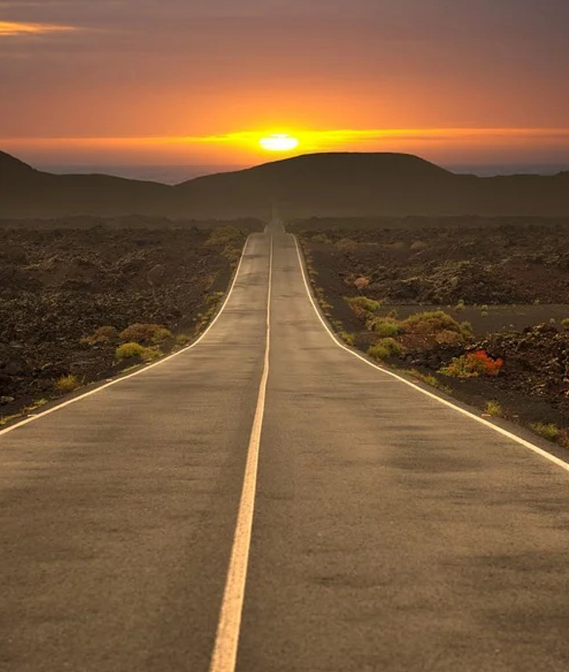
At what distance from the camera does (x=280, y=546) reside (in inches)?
353

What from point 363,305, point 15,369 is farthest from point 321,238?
point 15,369

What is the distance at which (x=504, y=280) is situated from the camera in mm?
88500

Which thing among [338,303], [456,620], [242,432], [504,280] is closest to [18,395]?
[242,432]

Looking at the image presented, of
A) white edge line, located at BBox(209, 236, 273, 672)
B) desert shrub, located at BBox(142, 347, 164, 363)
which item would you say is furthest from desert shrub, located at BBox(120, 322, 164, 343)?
white edge line, located at BBox(209, 236, 273, 672)

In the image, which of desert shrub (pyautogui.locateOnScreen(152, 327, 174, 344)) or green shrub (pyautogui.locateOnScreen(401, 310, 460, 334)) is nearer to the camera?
desert shrub (pyautogui.locateOnScreen(152, 327, 174, 344))

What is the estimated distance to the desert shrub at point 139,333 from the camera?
53787 millimetres

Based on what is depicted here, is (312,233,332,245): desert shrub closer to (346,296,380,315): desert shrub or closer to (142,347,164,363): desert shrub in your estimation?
(346,296,380,315): desert shrub

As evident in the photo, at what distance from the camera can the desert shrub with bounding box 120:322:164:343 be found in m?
53.8

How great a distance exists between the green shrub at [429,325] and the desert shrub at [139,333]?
14.7 meters

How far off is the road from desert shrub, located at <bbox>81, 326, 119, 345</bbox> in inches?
1345

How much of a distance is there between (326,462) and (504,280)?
77.6 meters

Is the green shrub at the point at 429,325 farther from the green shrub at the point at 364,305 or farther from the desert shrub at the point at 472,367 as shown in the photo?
the desert shrub at the point at 472,367

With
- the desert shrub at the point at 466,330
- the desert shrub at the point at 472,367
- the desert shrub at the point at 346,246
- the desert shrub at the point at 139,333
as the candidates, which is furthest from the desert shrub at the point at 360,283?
the desert shrub at the point at 472,367

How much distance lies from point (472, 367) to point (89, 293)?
2225 inches
